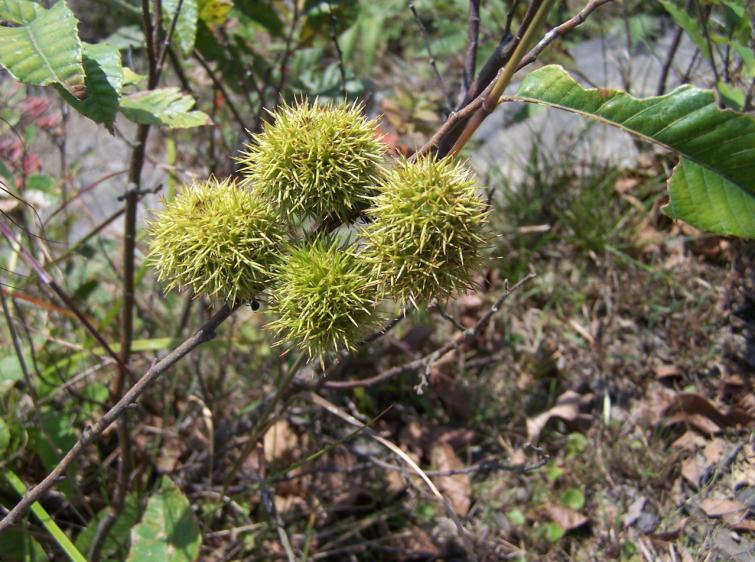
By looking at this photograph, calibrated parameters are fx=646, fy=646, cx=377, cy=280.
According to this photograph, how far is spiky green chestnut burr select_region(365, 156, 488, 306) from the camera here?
1.50 meters

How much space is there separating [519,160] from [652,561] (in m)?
2.29

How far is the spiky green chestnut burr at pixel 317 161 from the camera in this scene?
1.59m

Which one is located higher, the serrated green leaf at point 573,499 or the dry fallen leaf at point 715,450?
the dry fallen leaf at point 715,450

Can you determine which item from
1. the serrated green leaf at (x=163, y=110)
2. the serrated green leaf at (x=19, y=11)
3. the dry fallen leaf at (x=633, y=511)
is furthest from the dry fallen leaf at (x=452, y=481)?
the serrated green leaf at (x=19, y=11)

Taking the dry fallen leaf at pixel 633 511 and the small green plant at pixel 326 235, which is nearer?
the small green plant at pixel 326 235

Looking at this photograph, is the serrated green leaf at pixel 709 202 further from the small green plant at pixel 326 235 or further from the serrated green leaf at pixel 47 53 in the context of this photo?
the serrated green leaf at pixel 47 53

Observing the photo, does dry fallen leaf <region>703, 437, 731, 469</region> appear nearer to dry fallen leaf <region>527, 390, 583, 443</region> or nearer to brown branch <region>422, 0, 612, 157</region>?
dry fallen leaf <region>527, 390, 583, 443</region>

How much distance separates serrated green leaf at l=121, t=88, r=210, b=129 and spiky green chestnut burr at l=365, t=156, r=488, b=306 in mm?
655

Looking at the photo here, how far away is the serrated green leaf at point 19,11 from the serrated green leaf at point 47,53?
0.05 meters

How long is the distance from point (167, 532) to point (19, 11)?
1.63 meters

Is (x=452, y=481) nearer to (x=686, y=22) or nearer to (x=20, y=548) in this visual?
(x=20, y=548)

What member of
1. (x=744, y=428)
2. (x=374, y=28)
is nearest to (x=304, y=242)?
(x=744, y=428)

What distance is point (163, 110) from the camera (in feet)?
6.18

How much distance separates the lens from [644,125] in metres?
1.55
